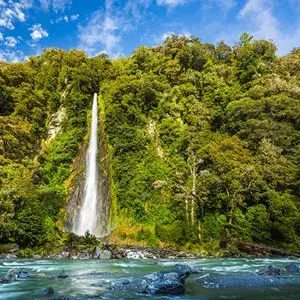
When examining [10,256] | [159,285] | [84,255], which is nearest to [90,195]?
[84,255]

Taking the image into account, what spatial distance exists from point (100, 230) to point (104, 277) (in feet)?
61.9

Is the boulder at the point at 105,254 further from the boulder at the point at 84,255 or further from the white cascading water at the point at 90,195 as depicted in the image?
the white cascading water at the point at 90,195

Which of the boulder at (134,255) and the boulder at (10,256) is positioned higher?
the boulder at (10,256)

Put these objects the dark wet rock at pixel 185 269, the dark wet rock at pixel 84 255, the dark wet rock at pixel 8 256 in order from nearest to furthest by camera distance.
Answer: the dark wet rock at pixel 185 269, the dark wet rock at pixel 8 256, the dark wet rock at pixel 84 255

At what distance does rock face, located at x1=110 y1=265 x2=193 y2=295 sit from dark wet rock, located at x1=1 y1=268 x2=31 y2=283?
376 centimetres

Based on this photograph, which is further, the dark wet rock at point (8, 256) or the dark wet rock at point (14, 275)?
the dark wet rock at point (8, 256)

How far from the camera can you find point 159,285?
8.45 m

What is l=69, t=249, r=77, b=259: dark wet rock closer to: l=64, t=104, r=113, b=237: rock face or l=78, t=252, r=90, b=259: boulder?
l=78, t=252, r=90, b=259: boulder

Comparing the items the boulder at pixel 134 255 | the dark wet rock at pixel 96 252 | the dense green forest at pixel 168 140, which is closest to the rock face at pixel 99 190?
the dense green forest at pixel 168 140

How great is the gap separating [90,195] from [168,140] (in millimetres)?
9692

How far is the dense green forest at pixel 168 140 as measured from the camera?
2556cm

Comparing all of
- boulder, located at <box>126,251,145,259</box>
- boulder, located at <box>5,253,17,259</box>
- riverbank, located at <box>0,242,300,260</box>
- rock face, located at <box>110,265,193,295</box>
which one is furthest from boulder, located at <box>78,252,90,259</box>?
rock face, located at <box>110,265,193,295</box>

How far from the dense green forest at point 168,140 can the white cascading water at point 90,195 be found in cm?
161

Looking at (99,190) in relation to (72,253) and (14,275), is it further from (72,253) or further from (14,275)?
(14,275)
